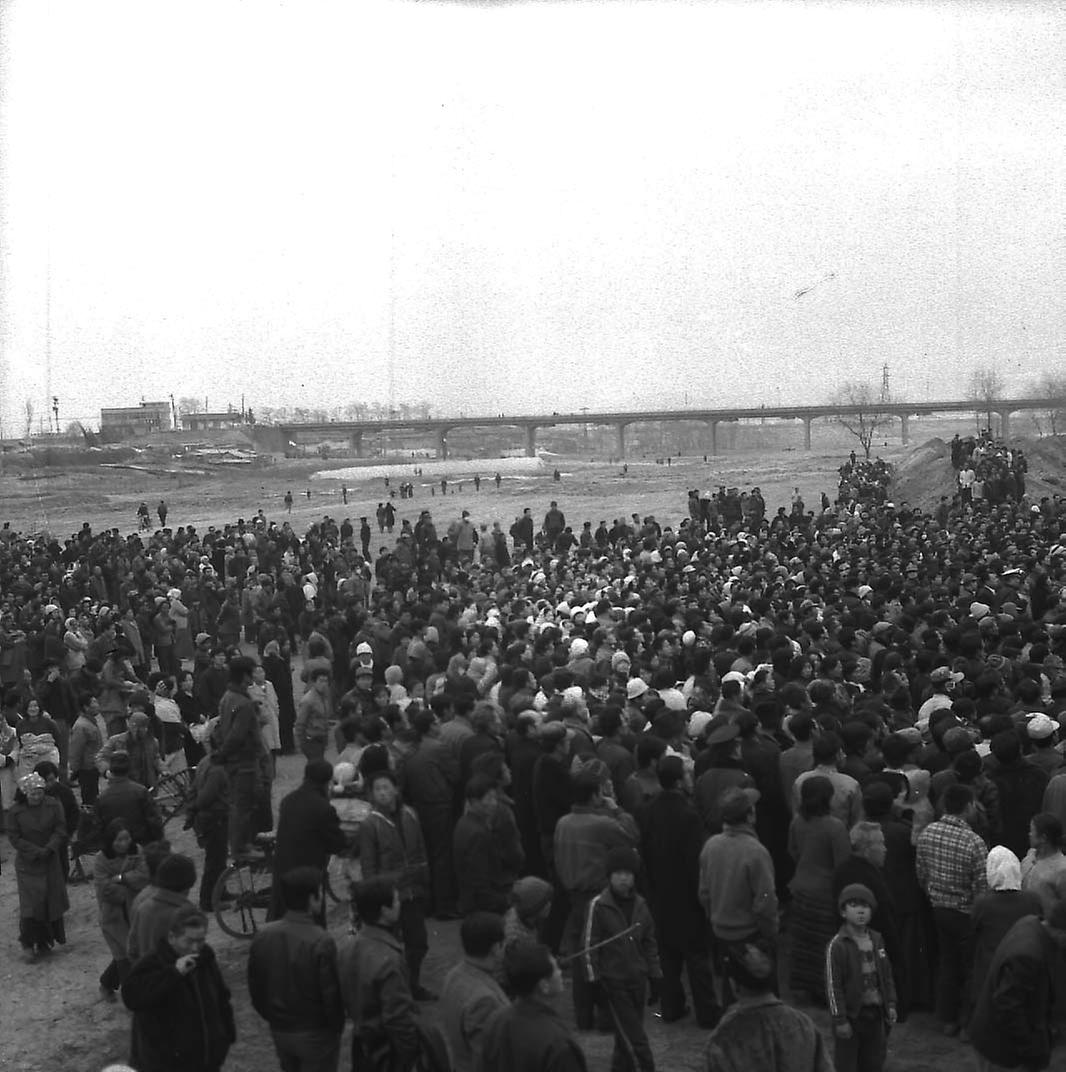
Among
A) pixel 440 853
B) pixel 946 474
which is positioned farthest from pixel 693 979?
pixel 946 474

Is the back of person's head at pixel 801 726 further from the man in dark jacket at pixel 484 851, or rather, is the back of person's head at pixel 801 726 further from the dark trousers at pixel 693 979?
the man in dark jacket at pixel 484 851

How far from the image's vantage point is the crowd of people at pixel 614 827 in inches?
220

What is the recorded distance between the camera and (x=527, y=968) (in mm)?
4742

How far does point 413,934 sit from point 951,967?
3.23 m

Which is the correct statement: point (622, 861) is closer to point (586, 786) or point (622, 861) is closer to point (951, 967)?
point (586, 786)

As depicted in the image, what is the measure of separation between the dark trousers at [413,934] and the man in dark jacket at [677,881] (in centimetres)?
145

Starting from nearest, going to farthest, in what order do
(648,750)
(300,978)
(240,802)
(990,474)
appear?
(300,978)
(648,750)
(240,802)
(990,474)

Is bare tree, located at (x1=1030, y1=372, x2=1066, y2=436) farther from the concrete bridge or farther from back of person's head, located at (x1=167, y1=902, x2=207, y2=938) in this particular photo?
back of person's head, located at (x1=167, y1=902, x2=207, y2=938)

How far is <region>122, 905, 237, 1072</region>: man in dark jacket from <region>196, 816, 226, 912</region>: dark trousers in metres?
4.12

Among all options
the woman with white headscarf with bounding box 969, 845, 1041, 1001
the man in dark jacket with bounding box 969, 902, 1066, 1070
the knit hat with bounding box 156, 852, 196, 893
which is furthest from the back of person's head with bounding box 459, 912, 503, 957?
the woman with white headscarf with bounding box 969, 845, 1041, 1001

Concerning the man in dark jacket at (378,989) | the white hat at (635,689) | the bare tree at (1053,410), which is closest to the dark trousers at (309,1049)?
the man in dark jacket at (378,989)

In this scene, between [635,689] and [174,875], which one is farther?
[635,689]

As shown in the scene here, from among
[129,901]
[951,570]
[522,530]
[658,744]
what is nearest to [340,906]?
[129,901]

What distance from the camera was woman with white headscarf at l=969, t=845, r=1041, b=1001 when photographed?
6.33 m
